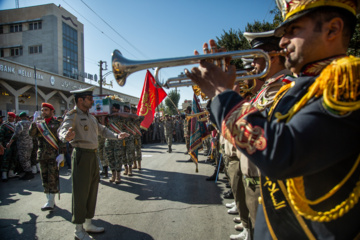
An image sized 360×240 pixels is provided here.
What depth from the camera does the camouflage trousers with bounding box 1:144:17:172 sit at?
7174mm

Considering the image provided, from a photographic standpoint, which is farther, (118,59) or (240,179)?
(240,179)

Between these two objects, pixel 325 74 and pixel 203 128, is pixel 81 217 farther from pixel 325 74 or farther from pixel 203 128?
pixel 203 128

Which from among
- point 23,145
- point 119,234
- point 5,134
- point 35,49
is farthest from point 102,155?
point 35,49

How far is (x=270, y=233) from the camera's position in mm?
1197

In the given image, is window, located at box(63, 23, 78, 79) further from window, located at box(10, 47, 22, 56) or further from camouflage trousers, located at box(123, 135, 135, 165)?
camouflage trousers, located at box(123, 135, 135, 165)

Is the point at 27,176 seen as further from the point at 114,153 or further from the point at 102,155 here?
the point at 114,153

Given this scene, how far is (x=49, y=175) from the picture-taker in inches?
185

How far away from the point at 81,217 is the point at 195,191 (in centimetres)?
293

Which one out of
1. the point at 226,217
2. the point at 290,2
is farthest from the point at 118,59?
the point at 226,217

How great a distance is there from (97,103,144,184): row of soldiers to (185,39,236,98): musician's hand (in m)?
5.89

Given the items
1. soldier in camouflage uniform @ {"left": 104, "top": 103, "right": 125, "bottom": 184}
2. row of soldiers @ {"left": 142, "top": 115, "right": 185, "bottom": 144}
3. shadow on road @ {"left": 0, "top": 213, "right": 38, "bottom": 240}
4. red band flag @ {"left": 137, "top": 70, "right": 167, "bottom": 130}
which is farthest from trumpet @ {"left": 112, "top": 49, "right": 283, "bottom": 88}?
row of soldiers @ {"left": 142, "top": 115, "right": 185, "bottom": 144}

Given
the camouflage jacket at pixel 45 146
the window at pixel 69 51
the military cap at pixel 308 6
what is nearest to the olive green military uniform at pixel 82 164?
the camouflage jacket at pixel 45 146

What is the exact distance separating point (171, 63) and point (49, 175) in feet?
14.9

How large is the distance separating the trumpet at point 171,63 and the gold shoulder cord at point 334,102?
0.61 meters
